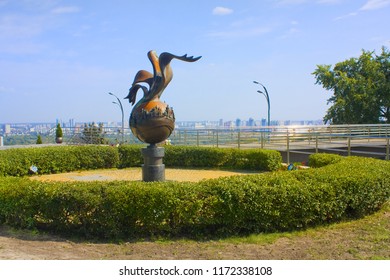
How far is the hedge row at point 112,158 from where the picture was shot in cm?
1326

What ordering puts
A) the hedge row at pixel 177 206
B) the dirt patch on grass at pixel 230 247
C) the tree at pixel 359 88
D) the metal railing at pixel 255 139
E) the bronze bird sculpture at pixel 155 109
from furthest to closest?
the tree at pixel 359 88 → the metal railing at pixel 255 139 → the bronze bird sculpture at pixel 155 109 → the hedge row at pixel 177 206 → the dirt patch on grass at pixel 230 247

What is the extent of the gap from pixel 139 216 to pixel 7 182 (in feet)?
9.13

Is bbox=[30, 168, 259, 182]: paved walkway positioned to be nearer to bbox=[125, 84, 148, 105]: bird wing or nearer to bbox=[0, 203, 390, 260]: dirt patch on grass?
bbox=[125, 84, 148, 105]: bird wing

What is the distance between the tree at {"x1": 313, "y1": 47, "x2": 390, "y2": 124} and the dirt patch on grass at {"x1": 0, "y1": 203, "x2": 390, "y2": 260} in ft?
104

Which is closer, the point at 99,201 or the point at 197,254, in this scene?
the point at 197,254

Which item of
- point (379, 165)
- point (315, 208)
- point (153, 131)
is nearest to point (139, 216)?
point (315, 208)

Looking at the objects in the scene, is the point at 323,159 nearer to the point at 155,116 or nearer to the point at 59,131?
the point at 155,116

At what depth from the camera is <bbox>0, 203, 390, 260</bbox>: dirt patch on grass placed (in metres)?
5.07

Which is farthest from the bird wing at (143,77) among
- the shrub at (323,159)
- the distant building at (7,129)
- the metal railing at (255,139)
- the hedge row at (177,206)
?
the distant building at (7,129)

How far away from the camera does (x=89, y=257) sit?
5.07 metres

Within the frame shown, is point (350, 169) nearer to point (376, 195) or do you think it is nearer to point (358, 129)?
point (376, 195)

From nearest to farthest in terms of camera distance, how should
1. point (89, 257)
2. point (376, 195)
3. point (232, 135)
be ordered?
1. point (89, 257)
2. point (376, 195)
3. point (232, 135)

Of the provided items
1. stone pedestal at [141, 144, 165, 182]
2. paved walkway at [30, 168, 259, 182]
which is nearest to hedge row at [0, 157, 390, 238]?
stone pedestal at [141, 144, 165, 182]

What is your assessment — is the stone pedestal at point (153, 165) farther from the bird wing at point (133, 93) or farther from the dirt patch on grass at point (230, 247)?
the dirt patch on grass at point (230, 247)
